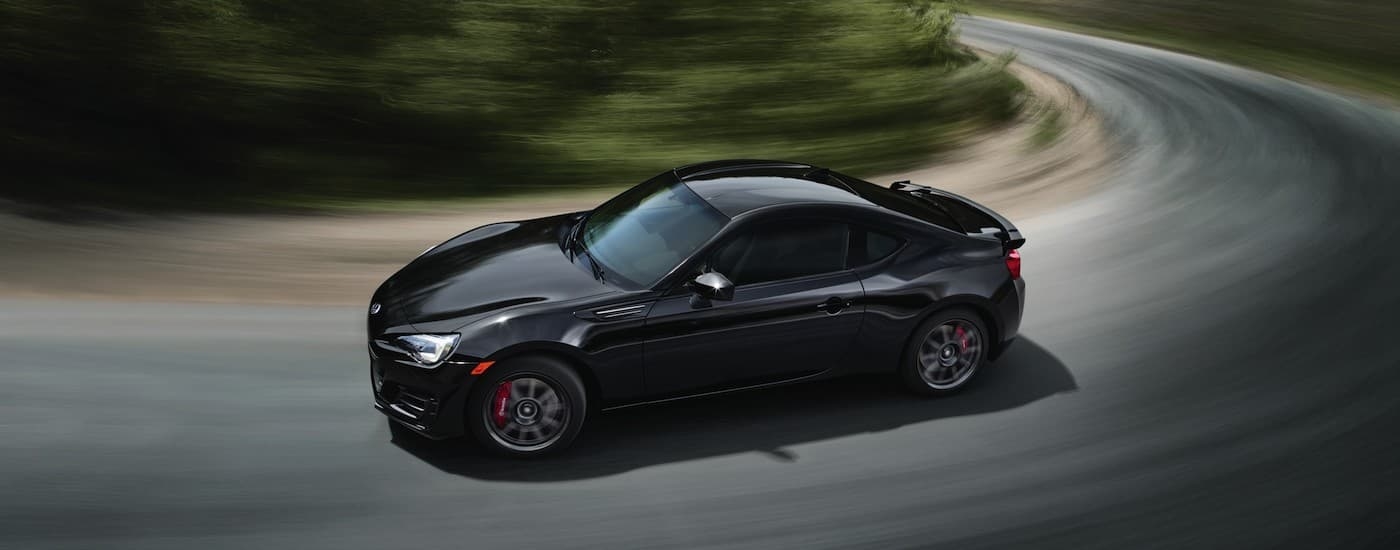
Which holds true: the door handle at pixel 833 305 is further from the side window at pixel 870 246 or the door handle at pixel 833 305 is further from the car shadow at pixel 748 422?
the car shadow at pixel 748 422

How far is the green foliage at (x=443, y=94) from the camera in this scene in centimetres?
1293

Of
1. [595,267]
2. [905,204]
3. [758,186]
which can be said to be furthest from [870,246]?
[595,267]

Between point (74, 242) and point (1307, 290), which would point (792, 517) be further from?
point (74, 242)

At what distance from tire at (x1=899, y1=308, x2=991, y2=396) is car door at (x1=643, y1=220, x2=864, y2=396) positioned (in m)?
0.52

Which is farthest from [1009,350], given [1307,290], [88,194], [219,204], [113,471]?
[88,194]

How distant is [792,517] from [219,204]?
8.28m

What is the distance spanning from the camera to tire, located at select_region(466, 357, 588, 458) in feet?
21.5

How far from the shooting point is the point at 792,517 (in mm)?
6219

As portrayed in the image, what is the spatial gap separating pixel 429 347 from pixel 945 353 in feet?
10.5

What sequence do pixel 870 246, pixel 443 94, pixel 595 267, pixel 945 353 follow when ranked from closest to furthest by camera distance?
pixel 595 267 → pixel 870 246 → pixel 945 353 → pixel 443 94

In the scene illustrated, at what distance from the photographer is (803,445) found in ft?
23.0

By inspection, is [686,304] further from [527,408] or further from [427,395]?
[427,395]

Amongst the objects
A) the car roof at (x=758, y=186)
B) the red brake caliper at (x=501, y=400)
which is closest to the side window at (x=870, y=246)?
the car roof at (x=758, y=186)

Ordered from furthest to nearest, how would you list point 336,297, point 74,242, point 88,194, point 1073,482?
point 88,194 → point 74,242 → point 336,297 → point 1073,482
